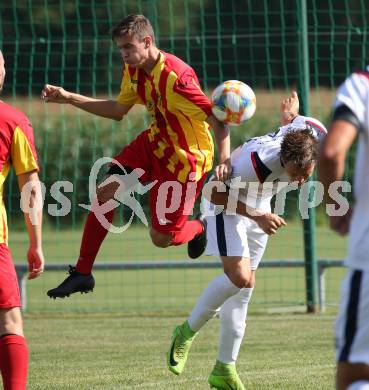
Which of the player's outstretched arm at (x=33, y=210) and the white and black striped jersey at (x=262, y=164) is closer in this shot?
the player's outstretched arm at (x=33, y=210)

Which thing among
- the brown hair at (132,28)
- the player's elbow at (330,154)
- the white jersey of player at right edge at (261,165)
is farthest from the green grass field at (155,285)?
the player's elbow at (330,154)

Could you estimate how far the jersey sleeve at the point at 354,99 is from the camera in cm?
367

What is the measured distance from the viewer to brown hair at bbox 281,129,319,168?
6242 mm

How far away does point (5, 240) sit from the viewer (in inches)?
207

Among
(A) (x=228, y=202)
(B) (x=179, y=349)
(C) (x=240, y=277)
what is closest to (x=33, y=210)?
(A) (x=228, y=202)

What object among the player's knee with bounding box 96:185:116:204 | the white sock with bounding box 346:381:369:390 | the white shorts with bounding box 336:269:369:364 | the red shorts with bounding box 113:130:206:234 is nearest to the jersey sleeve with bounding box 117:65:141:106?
the red shorts with bounding box 113:130:206:234

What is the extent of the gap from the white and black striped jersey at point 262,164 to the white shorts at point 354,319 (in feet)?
9.20

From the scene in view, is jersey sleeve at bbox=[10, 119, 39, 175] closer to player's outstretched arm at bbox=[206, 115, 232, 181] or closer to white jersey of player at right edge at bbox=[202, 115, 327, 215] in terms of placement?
player's outstretched arm at bbox=[206, 115, 232, 181]

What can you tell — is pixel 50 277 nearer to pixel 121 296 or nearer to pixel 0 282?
pixel 121 296

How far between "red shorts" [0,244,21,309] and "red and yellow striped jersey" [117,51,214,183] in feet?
6.97

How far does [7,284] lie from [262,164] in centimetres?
197

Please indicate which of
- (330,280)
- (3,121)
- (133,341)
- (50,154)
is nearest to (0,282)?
(3,121)

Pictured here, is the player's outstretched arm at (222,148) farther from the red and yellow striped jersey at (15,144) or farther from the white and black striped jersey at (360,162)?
the white and black striped jersey at (360,162)

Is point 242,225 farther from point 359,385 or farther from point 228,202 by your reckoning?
point 359,385
